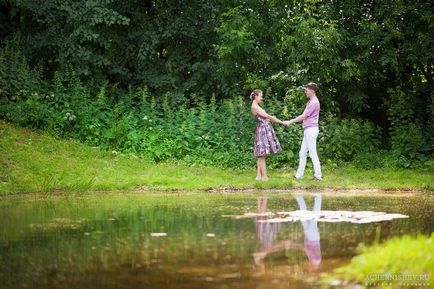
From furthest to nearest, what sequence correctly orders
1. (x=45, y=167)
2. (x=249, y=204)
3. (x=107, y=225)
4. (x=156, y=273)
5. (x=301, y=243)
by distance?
(x=45, y=167), (x=249, y=204), (x=107, y=225), (x=301, y=243), (x=156, y=273)

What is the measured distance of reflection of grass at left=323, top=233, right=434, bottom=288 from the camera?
5.03 m

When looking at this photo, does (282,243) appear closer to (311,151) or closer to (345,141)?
(311,151)

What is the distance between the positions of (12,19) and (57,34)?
97.4 inches

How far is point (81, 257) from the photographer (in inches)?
259

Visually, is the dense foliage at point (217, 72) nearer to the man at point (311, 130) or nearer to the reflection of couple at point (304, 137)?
the reflection of couple at point (304, 137)

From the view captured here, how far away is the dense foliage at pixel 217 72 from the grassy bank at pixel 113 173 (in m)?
0.84

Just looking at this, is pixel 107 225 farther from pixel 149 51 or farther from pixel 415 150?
pixel 149 51

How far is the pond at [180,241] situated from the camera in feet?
18.6

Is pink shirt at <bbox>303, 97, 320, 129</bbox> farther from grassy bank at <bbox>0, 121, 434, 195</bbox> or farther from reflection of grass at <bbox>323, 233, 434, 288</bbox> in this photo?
reflection of grass at <bbox>323, 233, 434, 288</bbox>

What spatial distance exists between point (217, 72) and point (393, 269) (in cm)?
1524

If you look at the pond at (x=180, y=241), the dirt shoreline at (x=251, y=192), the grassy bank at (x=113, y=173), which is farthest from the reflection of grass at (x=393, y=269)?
the grassy bank at (x=113, y=173)

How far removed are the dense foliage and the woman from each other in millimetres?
1920

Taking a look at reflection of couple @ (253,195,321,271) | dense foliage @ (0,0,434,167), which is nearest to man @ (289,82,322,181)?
dense foliage @ (0,0,434,167)

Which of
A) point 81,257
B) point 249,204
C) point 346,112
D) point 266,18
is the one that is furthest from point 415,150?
point 81,257
